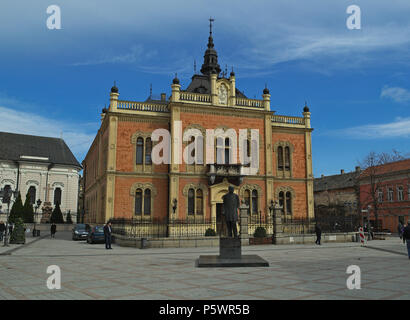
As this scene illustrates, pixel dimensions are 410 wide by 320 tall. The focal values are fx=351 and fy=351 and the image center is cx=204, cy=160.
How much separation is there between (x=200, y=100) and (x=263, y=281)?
25.6 metres

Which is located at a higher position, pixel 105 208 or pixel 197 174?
pixel 197 174

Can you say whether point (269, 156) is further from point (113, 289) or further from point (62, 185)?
point (62, 185)

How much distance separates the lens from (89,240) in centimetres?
2691

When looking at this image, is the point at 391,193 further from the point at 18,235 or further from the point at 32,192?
the point at 32,192

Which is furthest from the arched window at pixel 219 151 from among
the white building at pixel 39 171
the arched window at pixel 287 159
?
the white building at pixel 39 171

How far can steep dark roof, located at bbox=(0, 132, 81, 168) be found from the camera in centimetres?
5719

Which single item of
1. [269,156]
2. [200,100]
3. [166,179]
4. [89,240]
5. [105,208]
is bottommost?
[89,240]

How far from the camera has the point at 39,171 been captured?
5659cm

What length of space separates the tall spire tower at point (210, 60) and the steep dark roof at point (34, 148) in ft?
103

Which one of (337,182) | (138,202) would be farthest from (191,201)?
(337,182)

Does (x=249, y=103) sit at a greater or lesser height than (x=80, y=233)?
greater

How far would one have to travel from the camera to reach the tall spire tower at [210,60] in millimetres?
40938

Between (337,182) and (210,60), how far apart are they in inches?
1368
